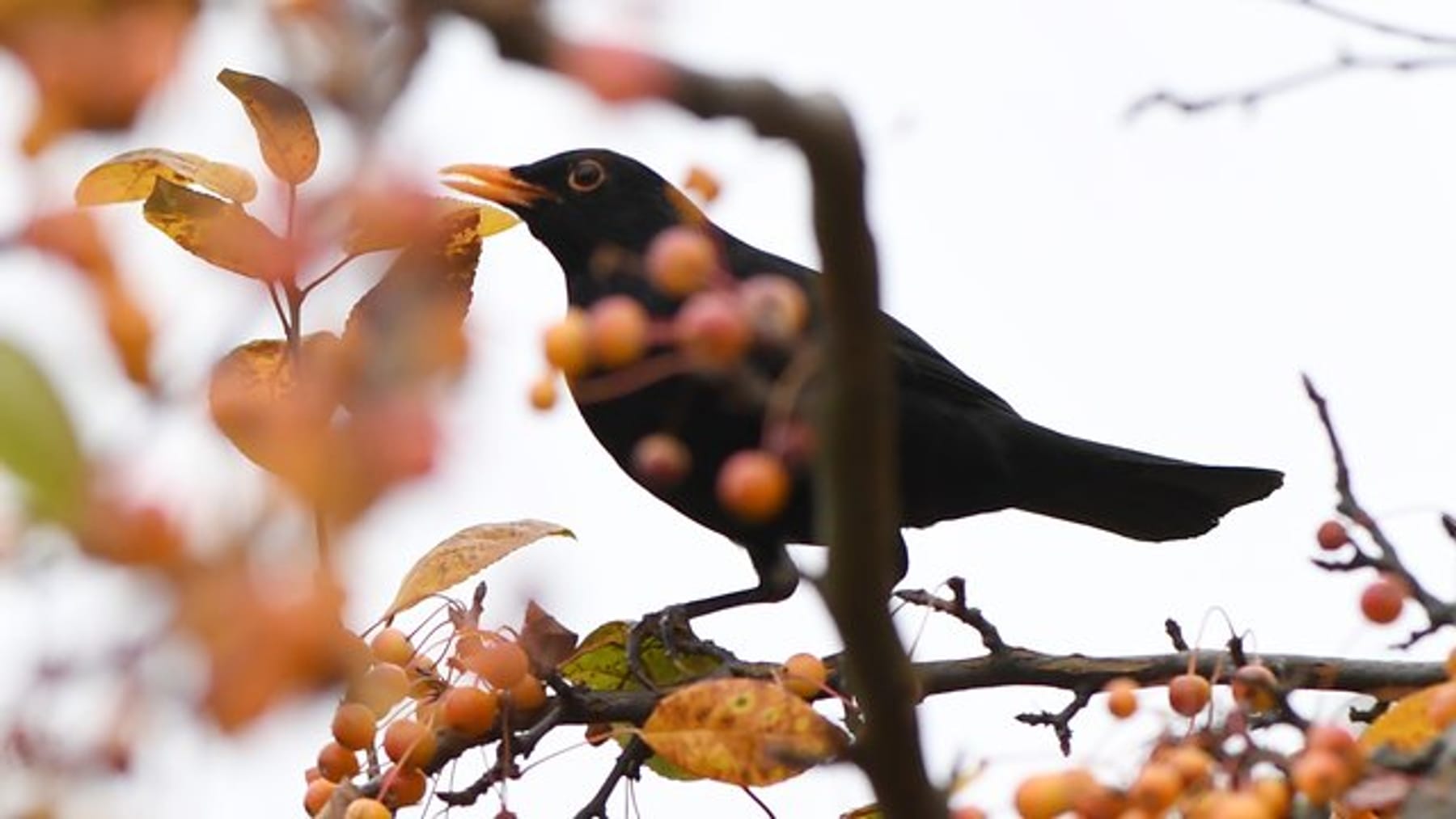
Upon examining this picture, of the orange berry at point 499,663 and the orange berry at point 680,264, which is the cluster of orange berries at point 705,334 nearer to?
the orange berry at point 680,264

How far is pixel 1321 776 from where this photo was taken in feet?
5.32

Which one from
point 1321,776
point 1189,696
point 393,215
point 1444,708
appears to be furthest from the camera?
point 1189,696

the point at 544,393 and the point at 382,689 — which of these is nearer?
the point at 544,393

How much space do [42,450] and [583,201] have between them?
3.41m

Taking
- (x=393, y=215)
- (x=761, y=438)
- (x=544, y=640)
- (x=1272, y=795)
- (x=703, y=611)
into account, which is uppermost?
(x=761, y=438)

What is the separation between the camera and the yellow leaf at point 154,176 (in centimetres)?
264

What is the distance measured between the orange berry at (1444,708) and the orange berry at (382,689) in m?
1.10

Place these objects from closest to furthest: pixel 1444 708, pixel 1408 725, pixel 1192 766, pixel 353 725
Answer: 1. pixel 1192 766
2. pixel 1444 708
3. pixel 1408 725
4. pixel 353 725

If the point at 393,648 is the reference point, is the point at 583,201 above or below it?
above

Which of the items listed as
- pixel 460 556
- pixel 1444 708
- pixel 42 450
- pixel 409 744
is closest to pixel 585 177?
pixel 460 556

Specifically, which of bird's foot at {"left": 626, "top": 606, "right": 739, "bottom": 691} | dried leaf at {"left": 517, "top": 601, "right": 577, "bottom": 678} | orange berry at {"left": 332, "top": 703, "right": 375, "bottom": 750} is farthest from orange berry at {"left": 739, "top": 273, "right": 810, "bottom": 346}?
bird's foot at {"left": 626, "top": 606, "right": 739, "bottom": 691}

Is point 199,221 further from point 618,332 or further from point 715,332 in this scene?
point 715,332

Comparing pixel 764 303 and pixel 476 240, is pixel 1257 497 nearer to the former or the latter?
pixel 476 240

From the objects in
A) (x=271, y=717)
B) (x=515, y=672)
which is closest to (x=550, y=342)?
(x=271, y=717)
